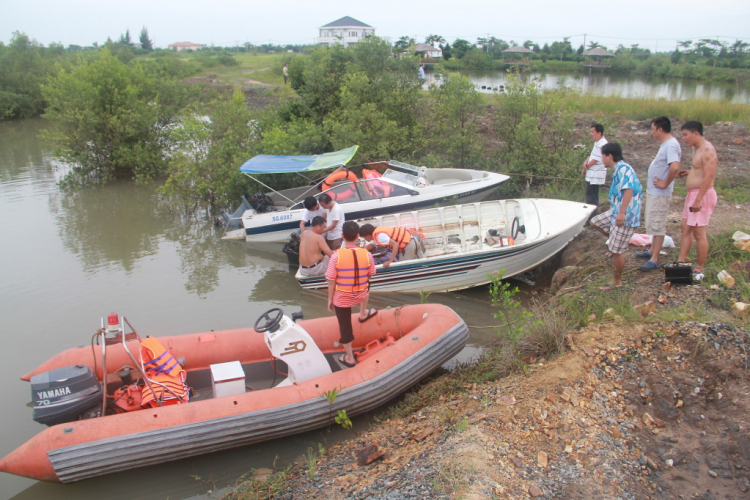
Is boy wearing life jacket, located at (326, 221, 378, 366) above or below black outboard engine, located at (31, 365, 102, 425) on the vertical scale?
above

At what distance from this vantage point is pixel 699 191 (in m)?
5.45

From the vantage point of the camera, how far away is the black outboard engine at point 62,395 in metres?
4.55

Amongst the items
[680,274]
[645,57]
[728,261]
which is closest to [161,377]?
[680,274]

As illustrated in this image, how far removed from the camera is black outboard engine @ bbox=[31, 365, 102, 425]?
4.55 m

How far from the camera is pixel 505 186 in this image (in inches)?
429

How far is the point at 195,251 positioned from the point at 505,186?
6612 millimetres

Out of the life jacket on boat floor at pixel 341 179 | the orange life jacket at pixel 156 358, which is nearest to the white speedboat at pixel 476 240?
the life jacket on boat floor at pixel 341 179

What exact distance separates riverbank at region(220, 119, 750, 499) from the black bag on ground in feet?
0.30

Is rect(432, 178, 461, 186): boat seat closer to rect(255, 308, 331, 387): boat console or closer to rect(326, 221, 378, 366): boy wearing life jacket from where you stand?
rect(326, 221, 378, 366): boy wearing life jacket

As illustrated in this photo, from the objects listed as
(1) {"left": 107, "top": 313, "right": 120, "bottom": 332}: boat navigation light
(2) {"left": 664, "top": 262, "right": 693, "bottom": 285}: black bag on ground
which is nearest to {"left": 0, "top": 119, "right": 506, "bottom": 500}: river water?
(1) {"left": 107, "top": 313, "right": 120, "bottom": 332}: boat navigation light

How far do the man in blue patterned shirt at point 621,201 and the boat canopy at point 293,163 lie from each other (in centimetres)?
483

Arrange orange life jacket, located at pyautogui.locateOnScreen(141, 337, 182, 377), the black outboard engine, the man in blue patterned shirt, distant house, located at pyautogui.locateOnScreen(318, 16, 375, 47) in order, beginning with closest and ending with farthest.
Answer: the black outboard engine
orange life jacket, located at pyautogui.locateOnScreen(141, 337, 182, 377)
the man in blue patterned shirt
distant house, located at pyautogui.locateOnScreen(318, 16, 375, 47)

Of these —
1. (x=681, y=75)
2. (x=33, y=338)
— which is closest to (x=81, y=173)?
(x=33, y=338)

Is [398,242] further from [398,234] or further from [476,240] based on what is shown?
[476,240]
